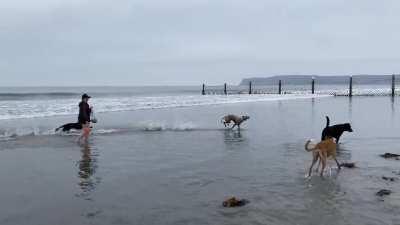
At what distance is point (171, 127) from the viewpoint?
20.4 metres

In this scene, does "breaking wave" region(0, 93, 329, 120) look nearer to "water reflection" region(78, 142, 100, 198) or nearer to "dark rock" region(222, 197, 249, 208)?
"water reflection" region(78, 142, 100, 198)

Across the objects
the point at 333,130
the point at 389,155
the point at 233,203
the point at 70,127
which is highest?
the point at 333,130

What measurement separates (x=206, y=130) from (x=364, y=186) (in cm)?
1053

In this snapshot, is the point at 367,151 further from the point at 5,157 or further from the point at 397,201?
the point at 5,157

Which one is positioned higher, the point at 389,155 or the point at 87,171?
the point at 389,155

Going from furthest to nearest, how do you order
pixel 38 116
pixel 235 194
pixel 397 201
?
pixel 38 116
pixel 235 194
pixel 397 201

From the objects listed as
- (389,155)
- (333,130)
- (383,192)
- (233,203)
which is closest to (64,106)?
(333,130)

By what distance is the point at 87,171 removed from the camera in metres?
10.7

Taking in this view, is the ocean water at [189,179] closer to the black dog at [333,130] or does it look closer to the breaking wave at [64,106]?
the black dog at [333,130]

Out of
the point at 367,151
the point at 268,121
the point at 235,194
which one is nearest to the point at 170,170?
the point at 235,194

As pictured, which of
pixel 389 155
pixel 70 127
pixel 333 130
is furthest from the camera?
pixel 70 127

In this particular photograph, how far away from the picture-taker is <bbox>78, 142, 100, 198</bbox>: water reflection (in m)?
9.07

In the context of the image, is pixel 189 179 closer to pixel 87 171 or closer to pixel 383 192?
pixel 87 171

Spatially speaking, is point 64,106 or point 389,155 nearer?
point 389,155
